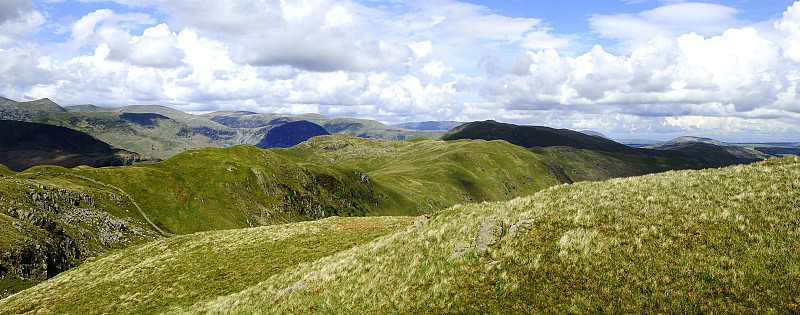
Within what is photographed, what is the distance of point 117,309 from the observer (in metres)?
29.5

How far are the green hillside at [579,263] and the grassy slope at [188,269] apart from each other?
0.39 m

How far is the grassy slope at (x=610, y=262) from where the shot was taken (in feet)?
43.9

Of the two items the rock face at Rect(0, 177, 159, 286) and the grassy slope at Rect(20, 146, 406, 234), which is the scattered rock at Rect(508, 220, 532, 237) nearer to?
the rock face at Rect(0, 177, 159, 286)

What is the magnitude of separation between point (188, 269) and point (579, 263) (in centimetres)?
3660

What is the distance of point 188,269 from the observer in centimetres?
3634

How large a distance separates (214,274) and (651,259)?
34.8m

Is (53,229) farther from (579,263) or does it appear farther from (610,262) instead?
(610,262)

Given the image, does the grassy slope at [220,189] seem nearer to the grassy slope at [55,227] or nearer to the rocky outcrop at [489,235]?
the grassy slope at [55,227]

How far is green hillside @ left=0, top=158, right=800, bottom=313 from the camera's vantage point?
→ 1355 cm

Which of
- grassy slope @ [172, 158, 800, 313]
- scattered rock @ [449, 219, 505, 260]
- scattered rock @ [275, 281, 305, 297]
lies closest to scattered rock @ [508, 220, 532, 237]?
grassy slope @ [172, 158, 800, 313]

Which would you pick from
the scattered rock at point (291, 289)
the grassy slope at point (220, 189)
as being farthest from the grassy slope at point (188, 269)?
the grassy slope at point (220, 189)

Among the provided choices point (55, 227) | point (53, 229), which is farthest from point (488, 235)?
point (55, 227)

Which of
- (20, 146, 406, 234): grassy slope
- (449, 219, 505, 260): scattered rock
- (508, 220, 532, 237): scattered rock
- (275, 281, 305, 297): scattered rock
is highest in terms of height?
(508, 220, 532, 237): scattered rock

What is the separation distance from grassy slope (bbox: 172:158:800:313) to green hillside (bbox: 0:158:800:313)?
6 centimetres
